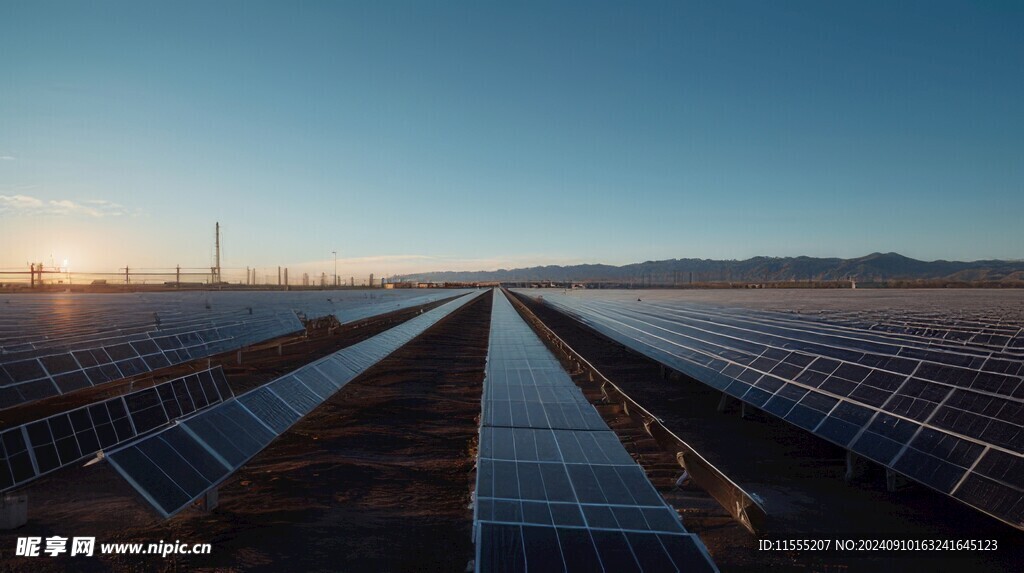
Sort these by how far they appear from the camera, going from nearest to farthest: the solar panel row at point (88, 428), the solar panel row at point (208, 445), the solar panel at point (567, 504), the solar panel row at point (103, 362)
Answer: the solar panel at point (567, 504) < the solar panel row at point (208, 445) < the solar panel row at point (88, 428) < the solar panel row at point (103, 362)

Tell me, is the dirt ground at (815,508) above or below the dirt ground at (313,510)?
below

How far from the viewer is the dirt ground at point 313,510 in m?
5.58

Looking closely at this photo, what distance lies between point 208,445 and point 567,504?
452 centimetres

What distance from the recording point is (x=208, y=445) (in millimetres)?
6562

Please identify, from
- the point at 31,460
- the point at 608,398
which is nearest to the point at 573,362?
the point at 608,398

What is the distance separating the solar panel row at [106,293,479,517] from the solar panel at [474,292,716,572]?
314 centimetres

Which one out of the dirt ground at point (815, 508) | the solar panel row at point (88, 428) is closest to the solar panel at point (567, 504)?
the dirt ground at point (815, 508)

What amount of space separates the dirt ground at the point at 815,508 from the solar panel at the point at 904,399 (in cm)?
58

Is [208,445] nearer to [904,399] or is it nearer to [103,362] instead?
[103,362]

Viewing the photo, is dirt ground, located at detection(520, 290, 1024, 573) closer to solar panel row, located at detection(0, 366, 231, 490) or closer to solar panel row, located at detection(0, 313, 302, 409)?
solar panel row, located at detection(0, 366, 231, 490)

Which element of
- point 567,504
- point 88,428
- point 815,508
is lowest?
point 815,508

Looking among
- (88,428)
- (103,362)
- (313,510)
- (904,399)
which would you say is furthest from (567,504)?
(103,362)

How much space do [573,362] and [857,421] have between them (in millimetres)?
10608

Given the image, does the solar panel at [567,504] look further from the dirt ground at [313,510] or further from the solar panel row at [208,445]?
the solar panel row at [208,445]
